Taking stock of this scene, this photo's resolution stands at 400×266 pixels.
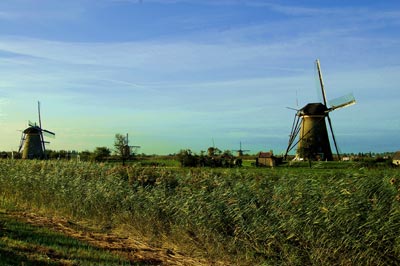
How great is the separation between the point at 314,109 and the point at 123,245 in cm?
5089

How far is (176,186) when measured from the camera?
13.5 m

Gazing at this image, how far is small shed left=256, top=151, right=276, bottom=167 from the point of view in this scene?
60172 mm

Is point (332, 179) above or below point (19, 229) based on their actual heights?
above

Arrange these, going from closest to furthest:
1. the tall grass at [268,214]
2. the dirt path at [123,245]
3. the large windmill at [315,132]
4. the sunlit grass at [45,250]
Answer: the sunlit grass at [45,250]
the tall grass at [268,214]
the dirt path at [123,245]
the large windmill at [315,132]

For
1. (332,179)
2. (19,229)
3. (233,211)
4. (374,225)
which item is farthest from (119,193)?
(374,225)

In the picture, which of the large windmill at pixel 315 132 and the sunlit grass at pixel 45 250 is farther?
the large windmill at pixel 315 132

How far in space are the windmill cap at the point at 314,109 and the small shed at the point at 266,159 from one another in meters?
7.14

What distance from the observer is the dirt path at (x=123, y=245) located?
30.8ft

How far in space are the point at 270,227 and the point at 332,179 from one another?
164 cm

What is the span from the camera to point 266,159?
202 ft

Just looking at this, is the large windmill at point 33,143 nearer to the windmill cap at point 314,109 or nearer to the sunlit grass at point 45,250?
the windmill cap at point 314,109

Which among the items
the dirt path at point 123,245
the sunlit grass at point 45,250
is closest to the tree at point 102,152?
the dirt path at point 123,245

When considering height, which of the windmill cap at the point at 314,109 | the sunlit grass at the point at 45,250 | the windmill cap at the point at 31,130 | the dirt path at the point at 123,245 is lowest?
the dirt path at the point at 123,245

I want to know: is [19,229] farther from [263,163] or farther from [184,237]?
[263,163]
